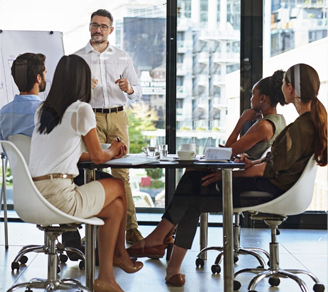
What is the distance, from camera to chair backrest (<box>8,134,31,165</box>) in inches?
100

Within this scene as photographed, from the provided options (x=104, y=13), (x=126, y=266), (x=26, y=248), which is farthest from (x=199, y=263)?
(x=104, y=13)

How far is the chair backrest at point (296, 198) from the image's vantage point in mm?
2656

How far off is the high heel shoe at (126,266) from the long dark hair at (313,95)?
42.9 inches

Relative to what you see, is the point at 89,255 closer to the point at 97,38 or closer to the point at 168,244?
the point at 168,244

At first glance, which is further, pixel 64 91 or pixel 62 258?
pixel 62 258

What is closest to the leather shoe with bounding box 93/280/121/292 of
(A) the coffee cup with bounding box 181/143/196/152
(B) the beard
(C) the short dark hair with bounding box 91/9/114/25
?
(A) the coffee cup with bounding box 181/143/196/152

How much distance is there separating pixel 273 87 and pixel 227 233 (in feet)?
2.66

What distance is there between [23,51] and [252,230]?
1571 millimetres

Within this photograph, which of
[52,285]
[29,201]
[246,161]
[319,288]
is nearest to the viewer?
[29,201]

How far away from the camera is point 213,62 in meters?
2.80

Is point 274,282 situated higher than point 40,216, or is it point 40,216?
point 40,216

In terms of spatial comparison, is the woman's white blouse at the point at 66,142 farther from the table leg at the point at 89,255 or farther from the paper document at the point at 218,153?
the paper document at the point at 218,153

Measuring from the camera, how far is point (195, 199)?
2705 mm

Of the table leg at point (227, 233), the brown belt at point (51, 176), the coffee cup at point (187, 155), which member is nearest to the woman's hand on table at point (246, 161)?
the table leg at point (227, 233)
